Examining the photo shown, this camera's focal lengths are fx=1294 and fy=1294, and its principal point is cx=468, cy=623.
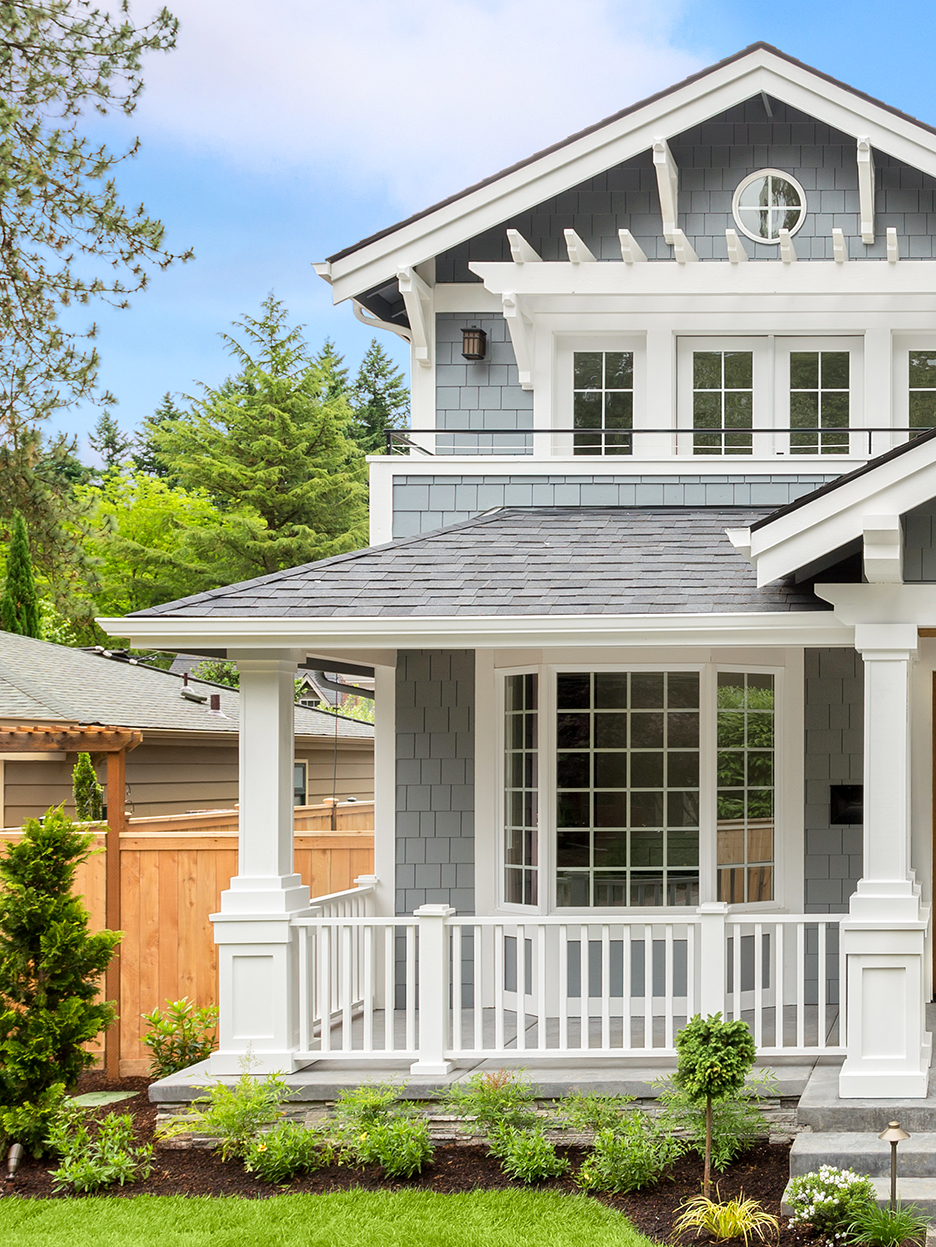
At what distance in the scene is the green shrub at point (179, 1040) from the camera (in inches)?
321

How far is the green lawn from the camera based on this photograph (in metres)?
5.70

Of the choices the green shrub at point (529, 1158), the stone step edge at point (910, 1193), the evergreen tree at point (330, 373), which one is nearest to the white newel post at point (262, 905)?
the green shrub at point (529, 1158)

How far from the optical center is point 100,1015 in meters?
7.21

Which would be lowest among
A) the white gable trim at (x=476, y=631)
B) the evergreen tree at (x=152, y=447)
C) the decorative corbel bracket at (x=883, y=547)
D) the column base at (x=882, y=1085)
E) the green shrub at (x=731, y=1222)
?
the green shrub at (x=731, y=1222)

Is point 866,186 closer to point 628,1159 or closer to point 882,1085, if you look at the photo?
point 882,1085

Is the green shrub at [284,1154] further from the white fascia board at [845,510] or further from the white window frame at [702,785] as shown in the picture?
the white fascia board at [845,510]

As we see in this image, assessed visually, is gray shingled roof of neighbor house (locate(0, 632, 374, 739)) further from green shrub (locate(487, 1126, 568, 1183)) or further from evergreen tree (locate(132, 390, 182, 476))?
evergreen tree (locate(132, 390, 182, 476))

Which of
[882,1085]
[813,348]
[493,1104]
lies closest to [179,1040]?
[493,1104]

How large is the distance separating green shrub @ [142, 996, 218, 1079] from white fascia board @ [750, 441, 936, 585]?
457 centimetres

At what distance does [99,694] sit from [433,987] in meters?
8.82

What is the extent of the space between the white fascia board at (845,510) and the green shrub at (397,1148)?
339 cm

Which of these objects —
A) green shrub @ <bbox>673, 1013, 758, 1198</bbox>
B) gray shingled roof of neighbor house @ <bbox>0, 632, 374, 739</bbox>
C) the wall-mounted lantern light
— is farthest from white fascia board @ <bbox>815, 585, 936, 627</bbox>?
gray shingled roof of neighbor house @ <bbox>0, 632, 374, 739</bbox>

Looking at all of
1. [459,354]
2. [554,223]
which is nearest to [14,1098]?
[459,354]

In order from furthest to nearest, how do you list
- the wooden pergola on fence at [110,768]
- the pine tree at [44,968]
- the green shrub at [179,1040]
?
the wooden pergola on fence at [110,768]
the green shrub at [179,1040]
the pine tree at [44,968]
